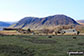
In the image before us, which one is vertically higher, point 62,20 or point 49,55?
point 62,20

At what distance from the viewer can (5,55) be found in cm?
2012

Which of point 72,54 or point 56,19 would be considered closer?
point 72,54

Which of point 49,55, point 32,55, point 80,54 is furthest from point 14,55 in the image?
point 80,54

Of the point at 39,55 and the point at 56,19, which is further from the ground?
the point at 56,19

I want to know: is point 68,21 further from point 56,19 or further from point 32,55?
point 32,55

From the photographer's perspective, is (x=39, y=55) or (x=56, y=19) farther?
(x=56, y=19)

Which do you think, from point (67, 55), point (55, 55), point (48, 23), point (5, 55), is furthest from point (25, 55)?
point (48, 23)

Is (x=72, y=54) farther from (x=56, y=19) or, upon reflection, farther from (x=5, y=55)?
(x=56, y=19)

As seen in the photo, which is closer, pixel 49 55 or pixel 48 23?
pixel 49 55

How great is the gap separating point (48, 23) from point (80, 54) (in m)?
136

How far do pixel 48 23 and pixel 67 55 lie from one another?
136292 mm

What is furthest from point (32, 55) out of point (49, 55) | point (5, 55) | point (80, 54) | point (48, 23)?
point (48, 23)

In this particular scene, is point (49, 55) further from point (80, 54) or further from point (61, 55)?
point (80, 54)

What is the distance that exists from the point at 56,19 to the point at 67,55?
145121 millimetres
